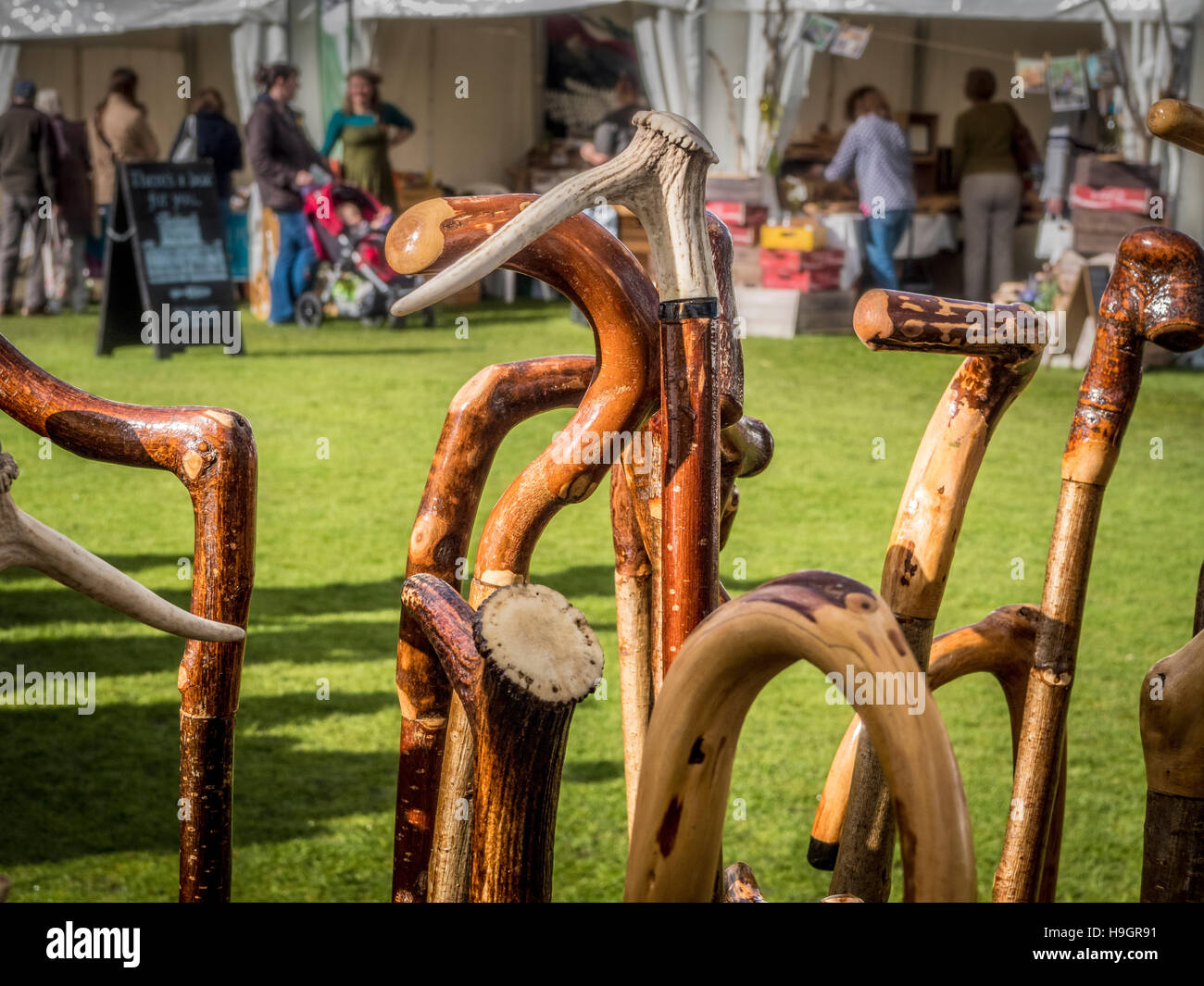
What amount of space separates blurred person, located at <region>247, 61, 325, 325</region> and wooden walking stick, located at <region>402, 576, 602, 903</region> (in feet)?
26.4

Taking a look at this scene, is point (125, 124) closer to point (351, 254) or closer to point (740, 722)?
point (351, 254)

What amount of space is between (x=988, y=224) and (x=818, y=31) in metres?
1.71

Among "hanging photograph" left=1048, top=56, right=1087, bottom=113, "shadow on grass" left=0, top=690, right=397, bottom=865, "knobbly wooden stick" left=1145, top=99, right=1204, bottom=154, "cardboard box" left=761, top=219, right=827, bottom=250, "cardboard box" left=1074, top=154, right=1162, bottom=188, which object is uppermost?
"hanging photograph" left=1048, top=56, right=1087, bottom=113

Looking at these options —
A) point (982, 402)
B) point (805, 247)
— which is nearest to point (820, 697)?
point (982, 402)

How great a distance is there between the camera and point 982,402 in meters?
0.80

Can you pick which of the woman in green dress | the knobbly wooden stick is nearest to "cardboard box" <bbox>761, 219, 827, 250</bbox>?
the woman in green dress

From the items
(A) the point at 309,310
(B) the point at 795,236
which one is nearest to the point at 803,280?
(B) the point at 795,236

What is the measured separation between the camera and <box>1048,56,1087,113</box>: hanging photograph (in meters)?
8.84

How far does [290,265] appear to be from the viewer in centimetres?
866

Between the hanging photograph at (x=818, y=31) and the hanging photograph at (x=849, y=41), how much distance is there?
27 cm

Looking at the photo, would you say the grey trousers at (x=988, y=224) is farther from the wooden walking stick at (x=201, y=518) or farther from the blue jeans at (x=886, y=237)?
the wooden walking stick at (x=201, y=518)

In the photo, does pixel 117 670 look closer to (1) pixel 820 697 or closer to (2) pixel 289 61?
(1) pixel 820 697

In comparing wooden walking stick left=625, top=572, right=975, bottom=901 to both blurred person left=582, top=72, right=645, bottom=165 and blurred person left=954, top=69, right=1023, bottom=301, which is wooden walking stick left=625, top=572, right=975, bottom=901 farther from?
blurred person left=954, top=69, right=1023, bottom=301

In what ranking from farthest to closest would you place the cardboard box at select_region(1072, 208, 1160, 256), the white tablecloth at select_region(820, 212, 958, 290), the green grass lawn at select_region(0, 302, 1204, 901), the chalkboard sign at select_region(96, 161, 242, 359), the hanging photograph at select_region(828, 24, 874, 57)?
the hanging photograph at select_region(828, 24, 874, 57)
the white tablecloth at select_region(820, 212, 958, 290)
the cardboard box at select_region(1072, 208, 1160, 256)
the chalkboard sign at select_region(96, 161, 242, 359)
the green grass lawn at select_region(0, 302, 1204, 901)
